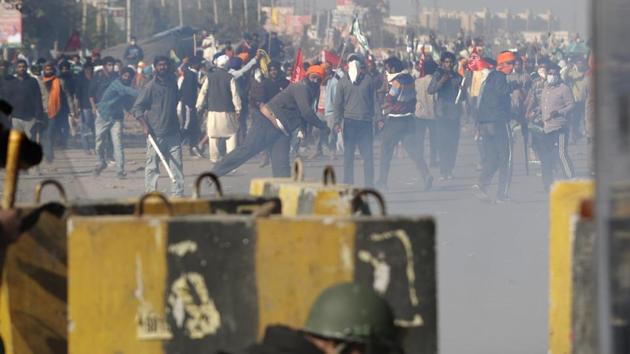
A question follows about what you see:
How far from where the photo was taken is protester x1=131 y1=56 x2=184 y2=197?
1917cm

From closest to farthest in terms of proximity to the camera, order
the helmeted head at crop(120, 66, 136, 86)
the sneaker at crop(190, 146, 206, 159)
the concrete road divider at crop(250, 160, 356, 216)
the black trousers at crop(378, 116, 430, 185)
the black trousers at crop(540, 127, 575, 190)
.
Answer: the concrete road divider at crop(250, 160, 356, 216), the black trousers at crop(378, 116, 430, 185), the black trousers at crop(540, 127, 575, 190), the helmeted head at crop(120, 66, 136, 86), the sneaker at crop(190, 146, 206, 159)

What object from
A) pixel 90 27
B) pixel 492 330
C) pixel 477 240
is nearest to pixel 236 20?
pixel 90 27

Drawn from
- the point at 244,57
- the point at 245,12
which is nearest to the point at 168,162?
the point at 244,57

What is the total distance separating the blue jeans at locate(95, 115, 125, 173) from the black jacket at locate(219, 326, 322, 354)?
17315mm

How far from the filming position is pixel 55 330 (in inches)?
227

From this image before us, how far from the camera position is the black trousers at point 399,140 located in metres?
20.1

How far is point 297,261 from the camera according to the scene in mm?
4984

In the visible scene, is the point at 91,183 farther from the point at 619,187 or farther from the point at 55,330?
the point at 619,187

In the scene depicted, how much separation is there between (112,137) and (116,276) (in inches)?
671

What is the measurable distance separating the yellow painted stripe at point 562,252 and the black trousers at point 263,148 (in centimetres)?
1302

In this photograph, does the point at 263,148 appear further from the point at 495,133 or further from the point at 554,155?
the point at 554,155

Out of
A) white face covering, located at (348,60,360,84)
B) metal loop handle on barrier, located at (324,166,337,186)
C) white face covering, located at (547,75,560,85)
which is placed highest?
white face covering, located at (348,60,360,84)

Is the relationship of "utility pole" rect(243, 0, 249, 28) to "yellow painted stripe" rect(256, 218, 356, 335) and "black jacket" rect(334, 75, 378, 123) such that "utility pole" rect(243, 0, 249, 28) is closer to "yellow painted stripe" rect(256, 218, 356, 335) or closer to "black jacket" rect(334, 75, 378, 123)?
"black jacket" rect(334, 75, 378, 123)

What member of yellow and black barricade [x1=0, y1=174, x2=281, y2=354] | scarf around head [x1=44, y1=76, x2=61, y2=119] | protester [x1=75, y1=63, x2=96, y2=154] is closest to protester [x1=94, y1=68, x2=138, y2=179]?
scarf around head [x1=44, y1=76, x2=61, y2=119]
